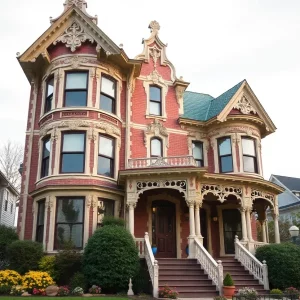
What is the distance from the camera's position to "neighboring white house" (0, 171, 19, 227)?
27.2 m

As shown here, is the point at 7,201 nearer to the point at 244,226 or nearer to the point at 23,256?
the point at 23,256

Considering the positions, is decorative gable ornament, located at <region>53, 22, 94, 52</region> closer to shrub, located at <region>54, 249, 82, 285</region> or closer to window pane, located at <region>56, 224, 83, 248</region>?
window pane, located at <region>56, 224, 83, 248</region>

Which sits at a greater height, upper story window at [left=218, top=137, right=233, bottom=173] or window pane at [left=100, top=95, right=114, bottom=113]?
window pane at [left=100, top=95, right=114, bottom=113]

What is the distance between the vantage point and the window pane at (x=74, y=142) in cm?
1870

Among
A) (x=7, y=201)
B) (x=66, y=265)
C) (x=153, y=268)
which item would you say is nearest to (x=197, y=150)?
(x=153, y=268)

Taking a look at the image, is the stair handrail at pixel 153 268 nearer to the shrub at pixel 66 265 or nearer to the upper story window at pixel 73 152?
the shrub at pixel 66 265

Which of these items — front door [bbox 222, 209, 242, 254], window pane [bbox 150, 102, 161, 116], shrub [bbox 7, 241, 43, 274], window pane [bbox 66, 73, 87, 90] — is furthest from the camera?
window pane [bbox 150, 102, 161, 116]

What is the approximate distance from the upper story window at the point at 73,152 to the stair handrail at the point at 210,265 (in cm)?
649

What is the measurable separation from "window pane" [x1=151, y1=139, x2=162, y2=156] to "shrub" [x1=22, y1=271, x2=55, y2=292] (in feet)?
29.1

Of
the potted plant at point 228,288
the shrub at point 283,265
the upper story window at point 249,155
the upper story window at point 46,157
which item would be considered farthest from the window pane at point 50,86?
the shrub at point 283,265

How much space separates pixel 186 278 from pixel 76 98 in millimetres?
10180

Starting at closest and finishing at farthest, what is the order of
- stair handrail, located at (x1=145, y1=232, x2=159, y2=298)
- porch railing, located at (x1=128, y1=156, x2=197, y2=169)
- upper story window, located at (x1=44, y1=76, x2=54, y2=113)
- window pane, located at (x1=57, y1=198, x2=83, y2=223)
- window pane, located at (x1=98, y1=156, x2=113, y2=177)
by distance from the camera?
stair handrail, located at (x1=145, y1=232, x2=159, y2=298), window pane, located at (x1=57, y1=198, x2=83, y2=223), porch railing, located at (x1=128, y1=156, x2=197, y2=169), window pane, located at (x1=98, y1=156, x2=113, y2=177), upper story window, located at (x1=44, y1=76, x2=54, y2=113)

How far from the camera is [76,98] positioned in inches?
771

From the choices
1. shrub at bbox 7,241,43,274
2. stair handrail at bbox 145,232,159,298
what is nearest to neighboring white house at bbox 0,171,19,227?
shrub at bbox 7,241,43,274
